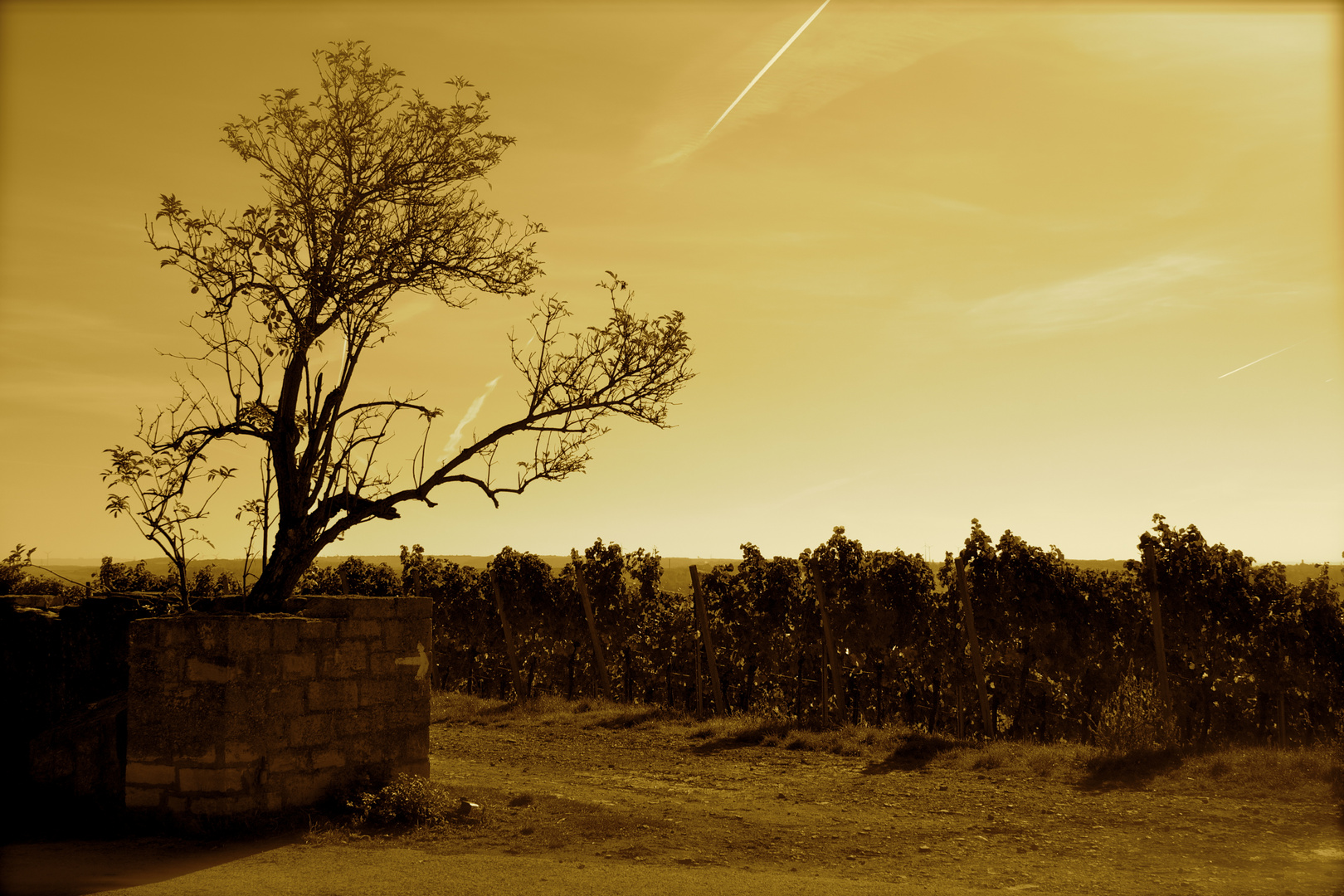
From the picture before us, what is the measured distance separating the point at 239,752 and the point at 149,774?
0.77 metres

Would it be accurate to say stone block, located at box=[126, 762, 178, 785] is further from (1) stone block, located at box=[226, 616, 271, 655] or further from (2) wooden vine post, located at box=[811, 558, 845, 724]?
(2) wooden vine post, located at box=[811, 558, 845, 724]

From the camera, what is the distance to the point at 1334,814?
24.9 ft

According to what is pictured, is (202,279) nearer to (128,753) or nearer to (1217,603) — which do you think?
(128,753)

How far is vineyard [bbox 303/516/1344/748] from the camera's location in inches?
508

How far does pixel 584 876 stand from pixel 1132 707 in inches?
314

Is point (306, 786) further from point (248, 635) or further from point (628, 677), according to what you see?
point (628, 677)

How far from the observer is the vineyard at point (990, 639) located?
1291 centimetres

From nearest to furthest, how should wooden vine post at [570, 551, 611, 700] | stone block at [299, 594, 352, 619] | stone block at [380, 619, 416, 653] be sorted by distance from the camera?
stone block at [299, 594, 352, 619] → stone block at [380, 619, 416, 653] → wooden vine post at [570, 551, 611, 700]

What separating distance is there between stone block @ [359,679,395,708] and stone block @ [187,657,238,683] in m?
1.19

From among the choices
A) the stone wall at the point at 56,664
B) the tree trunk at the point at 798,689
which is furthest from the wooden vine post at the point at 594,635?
the stone wall at the point at 56,664

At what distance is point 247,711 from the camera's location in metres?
7.24

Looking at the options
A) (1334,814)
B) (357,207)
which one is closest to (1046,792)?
(1334,814)

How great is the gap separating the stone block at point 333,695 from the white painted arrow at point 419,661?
535 millimetres

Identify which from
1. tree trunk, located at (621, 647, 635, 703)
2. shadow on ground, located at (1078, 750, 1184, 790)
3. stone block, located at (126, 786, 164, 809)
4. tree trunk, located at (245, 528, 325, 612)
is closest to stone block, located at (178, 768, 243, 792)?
stone block, located at (126, 786, 164, 809)
